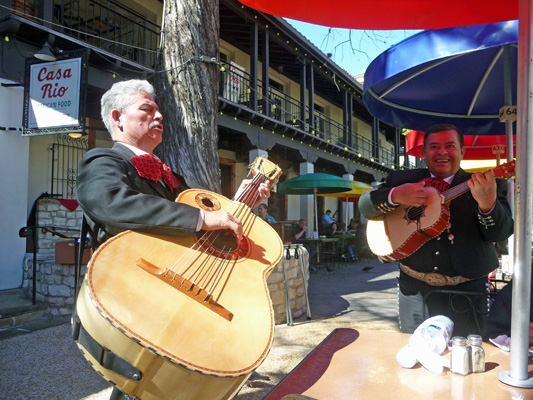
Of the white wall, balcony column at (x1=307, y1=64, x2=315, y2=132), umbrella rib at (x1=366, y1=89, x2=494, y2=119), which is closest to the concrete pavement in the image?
the white wall

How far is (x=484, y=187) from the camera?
1.55 m

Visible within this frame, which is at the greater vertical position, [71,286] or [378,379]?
[378,379]

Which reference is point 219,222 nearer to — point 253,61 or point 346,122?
point 253,61

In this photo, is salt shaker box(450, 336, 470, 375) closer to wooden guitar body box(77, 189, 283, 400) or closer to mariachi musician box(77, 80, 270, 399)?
wooden guitar body box(77, 189, 283, 400)

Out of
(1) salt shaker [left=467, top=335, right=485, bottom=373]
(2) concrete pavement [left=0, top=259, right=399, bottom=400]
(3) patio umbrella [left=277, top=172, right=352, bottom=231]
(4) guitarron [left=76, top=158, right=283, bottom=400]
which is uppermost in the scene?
(3) patio umbrella [left=277, top=172, right=352, bottom=231]

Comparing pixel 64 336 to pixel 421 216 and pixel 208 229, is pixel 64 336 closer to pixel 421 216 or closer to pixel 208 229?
pixel 208 229

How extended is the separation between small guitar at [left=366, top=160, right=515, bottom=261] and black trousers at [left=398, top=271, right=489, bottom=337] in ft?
0.63

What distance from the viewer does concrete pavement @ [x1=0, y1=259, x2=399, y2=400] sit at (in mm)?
2756

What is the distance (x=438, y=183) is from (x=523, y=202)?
0.98m

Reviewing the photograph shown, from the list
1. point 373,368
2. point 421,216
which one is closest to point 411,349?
point 373,368

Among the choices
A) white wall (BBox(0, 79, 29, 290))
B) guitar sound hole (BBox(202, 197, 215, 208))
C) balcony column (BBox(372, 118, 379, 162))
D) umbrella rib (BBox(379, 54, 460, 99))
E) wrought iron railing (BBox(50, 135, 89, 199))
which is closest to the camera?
guitar sound hole (BBox(202, 197, 215, 208))

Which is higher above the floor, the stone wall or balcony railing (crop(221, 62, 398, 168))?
balcony railing (crop(221, 62, 398, 168))

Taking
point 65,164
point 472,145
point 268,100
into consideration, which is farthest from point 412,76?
point 268,100

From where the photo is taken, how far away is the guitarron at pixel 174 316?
3.03 feet
